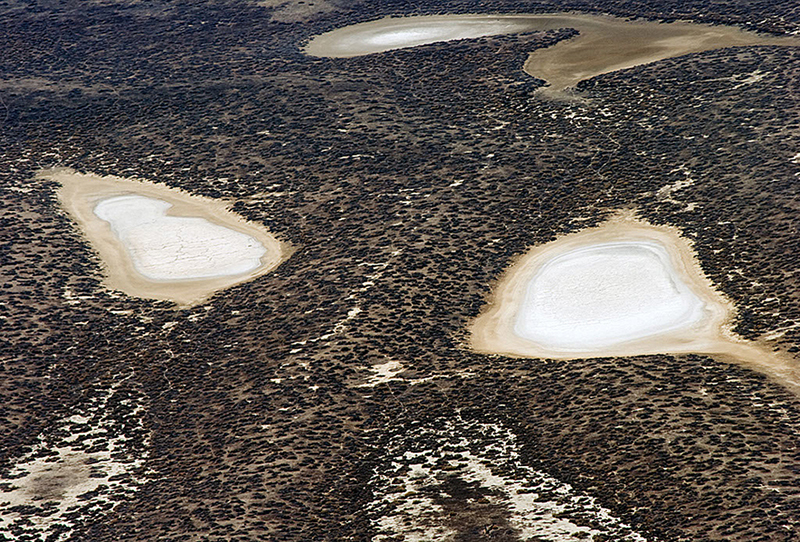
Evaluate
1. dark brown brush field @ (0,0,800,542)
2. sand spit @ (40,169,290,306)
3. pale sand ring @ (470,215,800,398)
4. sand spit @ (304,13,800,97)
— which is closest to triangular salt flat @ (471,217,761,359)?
pale sand ring @ (470,215,800,398)

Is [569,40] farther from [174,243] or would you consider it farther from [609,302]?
[174,243]

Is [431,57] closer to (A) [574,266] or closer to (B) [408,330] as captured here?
(A) [574,266]

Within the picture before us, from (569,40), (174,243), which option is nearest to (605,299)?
(174,243)

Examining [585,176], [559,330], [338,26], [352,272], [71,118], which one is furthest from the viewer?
[338,26]


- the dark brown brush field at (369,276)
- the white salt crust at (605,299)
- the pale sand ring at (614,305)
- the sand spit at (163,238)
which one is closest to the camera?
the dark brown brush field at (369,276)

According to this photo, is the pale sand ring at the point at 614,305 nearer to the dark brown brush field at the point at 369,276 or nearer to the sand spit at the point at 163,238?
the dark brown brush field at the point at 369,276

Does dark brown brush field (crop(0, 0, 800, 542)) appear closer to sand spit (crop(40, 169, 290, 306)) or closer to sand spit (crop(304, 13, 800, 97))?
sand spit (crop(40, 169, 290, 306))

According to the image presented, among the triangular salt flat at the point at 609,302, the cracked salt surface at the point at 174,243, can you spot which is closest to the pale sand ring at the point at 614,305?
the triangular salt flat at the point at 609,302

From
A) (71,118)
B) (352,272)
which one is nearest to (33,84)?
(71,118)
